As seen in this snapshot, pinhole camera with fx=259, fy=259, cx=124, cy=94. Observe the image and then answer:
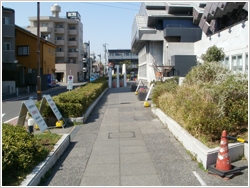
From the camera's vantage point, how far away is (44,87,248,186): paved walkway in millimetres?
5021

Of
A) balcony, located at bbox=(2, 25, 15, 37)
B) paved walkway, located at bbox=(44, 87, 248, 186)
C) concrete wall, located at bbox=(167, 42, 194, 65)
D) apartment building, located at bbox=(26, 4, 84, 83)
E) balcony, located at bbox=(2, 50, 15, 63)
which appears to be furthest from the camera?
apartment building, located at bbox=(26, 4, 84, 83)

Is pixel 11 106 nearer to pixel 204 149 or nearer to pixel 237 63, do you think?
pixel 237 63

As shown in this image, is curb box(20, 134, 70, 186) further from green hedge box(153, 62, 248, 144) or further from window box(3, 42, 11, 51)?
window box(3, 42, 11, 51)

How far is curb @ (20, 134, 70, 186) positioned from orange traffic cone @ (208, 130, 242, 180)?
3.36 metres

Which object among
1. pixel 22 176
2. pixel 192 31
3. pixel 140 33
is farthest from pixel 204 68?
pixel 140 33

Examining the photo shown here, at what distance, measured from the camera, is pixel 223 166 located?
16.9ft

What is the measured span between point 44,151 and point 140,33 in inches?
1237

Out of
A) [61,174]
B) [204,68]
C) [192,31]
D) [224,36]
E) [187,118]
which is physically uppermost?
[192,31]

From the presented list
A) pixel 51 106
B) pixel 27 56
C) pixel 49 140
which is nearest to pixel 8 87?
pixel 27 56

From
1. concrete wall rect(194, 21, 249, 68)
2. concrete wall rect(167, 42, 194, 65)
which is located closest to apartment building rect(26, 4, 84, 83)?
concrete wall rect(167, 42, 194, 65)

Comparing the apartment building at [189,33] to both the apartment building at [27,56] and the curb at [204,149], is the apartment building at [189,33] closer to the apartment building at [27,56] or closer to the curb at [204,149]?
the curb at [204,149]

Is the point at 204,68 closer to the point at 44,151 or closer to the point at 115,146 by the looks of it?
the point at 115,146

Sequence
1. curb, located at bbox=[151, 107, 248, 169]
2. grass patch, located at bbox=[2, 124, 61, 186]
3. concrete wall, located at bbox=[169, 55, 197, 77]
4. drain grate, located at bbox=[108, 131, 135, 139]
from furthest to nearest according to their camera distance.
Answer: concrete wall, located at bbox=[169, 55, 197, 77], drain grate, located at bbox=[108, 131, 135, 139], curb, located at bbox=[151, 107, 248, 169], grass patch, located at bbox=[2, 124, 61, 186]

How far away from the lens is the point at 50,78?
4500 centimetres
